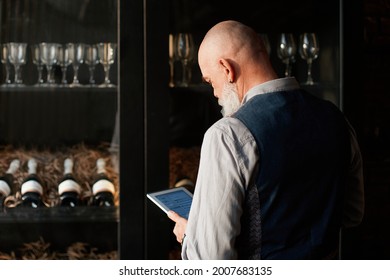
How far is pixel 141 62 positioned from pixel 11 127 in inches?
22.5

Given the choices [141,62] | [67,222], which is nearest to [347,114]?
[141,62]

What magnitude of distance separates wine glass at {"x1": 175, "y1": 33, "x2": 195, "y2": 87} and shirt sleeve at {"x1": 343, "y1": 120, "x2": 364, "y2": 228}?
32.9 inches

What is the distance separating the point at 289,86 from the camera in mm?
1614

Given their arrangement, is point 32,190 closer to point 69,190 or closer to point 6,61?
point 69,190

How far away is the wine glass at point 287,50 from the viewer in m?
2.55

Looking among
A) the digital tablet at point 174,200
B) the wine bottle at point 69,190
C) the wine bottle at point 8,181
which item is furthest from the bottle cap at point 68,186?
the digital tablet at point 174,200

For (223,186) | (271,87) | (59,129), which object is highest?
(271,87)

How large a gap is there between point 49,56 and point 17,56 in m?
0.12

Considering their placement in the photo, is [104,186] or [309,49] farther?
[309,49]

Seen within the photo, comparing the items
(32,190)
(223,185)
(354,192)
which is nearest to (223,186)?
(223,185)

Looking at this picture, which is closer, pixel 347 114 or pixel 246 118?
pixel 246 118

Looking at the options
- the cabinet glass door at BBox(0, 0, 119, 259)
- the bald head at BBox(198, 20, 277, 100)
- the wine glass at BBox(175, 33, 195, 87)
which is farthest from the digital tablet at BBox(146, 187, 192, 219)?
the wine glass at BBox(175, 33, 195, 87)

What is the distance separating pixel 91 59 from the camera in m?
2.48
